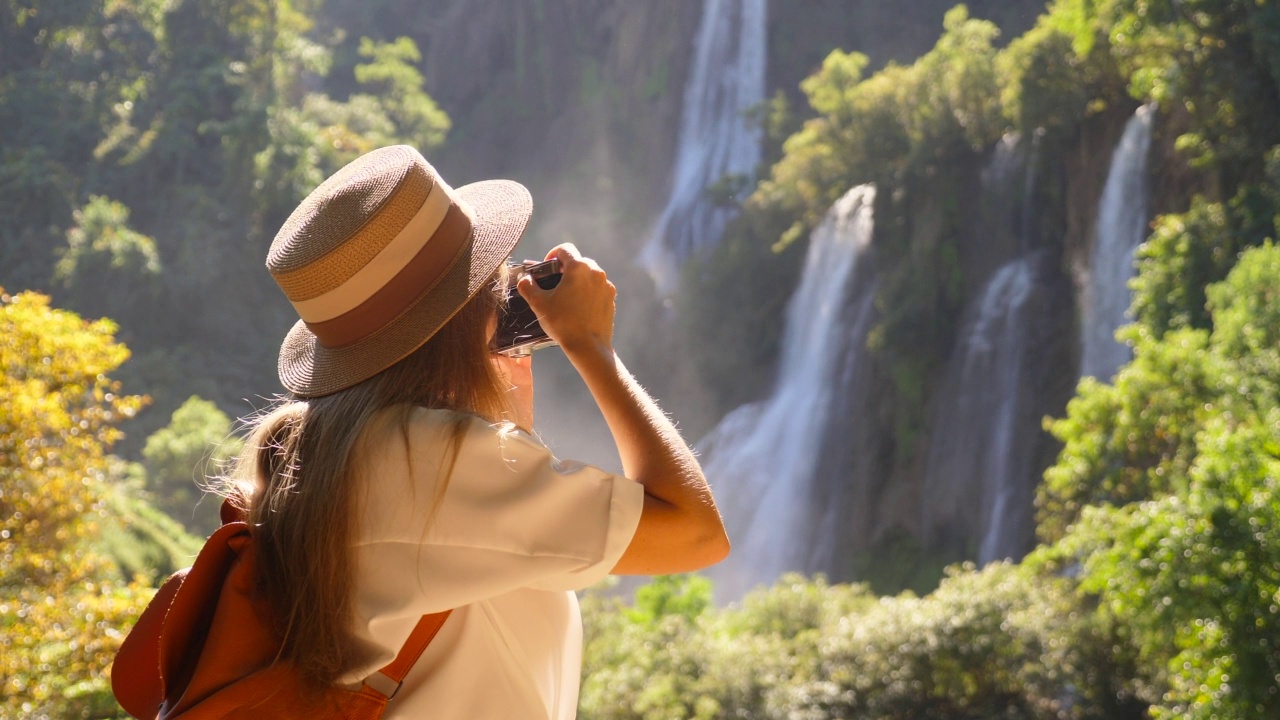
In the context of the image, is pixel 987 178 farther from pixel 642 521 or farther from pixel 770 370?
pixel 642 521

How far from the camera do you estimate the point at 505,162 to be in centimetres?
3578

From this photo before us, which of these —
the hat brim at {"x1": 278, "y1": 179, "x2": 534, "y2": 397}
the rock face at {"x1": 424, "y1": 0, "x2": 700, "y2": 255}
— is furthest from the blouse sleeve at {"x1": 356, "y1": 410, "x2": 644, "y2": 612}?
the rock face at {"x1": 424, "y1": 0, "x2": 700, "y2": 255}

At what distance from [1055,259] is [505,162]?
76.4ft

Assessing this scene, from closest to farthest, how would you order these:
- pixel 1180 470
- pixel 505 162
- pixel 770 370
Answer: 1. pixel 1180 470
2. pixel 770 370
3. pixel 505 162

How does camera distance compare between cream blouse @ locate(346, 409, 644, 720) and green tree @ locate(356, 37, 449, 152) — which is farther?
green tree @ locate(356, 37, 449, 152)

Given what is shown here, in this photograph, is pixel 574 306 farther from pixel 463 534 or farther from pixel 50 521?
pixel 50 521

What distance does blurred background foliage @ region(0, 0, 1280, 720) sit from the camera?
6.01 m

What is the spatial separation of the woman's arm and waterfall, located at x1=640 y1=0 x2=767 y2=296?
25828 millimetres

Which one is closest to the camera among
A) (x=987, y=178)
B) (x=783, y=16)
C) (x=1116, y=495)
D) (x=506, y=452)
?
(x=506, y=452)

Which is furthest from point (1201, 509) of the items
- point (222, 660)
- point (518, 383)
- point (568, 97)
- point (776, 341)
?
point (568, 97)

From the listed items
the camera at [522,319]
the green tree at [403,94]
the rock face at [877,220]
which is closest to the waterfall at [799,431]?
the rock face at [877,220]

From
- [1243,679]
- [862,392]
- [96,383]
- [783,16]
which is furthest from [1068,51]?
[783,16]

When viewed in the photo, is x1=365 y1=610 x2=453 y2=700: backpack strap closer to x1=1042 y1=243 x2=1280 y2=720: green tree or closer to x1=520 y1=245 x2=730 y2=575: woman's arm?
x1=520 y1=245 x2=730 y2=575: woman's arm

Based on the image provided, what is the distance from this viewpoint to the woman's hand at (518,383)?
1.46m
